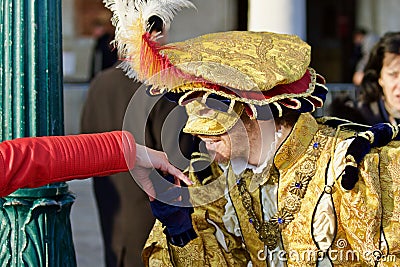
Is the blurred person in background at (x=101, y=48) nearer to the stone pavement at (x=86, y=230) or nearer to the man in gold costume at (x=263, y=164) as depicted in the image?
the stone pavement at (x=86, y=230)

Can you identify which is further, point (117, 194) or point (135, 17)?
point (117, 194)

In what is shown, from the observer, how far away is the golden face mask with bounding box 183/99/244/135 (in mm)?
2312

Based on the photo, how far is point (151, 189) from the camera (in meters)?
2.41

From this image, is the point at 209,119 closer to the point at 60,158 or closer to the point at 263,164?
the point at 263,164

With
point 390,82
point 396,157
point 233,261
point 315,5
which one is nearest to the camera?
point 396,157

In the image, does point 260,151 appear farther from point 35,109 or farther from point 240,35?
point 35,109

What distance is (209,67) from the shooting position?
228cm

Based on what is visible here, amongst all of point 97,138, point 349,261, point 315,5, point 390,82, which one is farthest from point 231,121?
point 315,5

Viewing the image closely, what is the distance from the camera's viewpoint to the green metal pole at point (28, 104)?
8.20 ft

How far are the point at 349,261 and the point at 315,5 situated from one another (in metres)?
A: 11.2

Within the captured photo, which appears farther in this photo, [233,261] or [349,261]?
[233,261]

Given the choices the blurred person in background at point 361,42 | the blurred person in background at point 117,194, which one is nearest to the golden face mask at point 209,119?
the blurred person in background at point 117,194

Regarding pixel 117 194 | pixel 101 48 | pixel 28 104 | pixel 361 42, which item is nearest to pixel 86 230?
pixel 117 194

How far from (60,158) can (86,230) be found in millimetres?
4943
